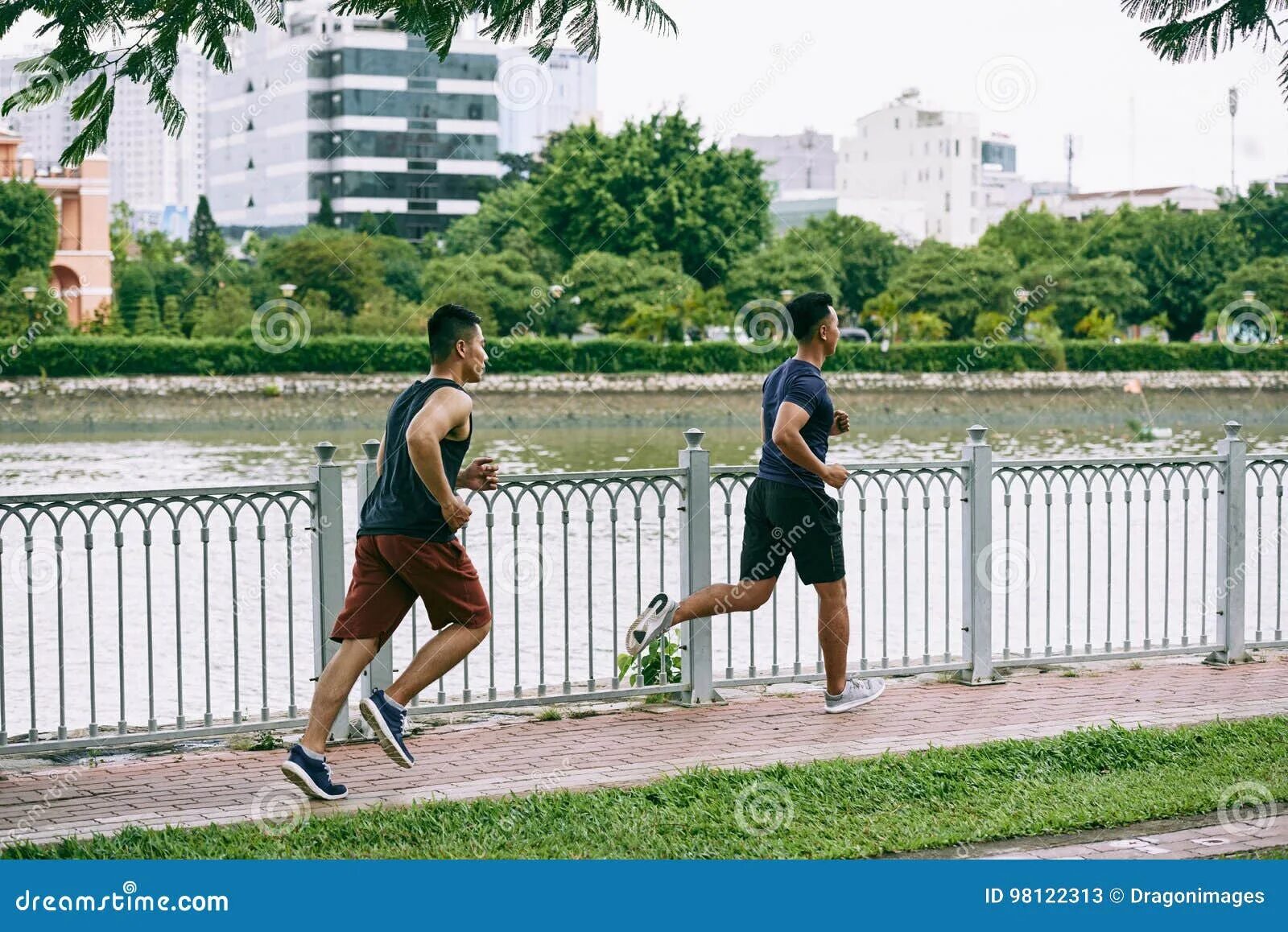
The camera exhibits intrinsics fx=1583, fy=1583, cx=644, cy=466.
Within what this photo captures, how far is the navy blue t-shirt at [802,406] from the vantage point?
7133 mm

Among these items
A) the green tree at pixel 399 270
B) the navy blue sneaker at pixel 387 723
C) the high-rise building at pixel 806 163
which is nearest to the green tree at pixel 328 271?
the green tree at pixel 399 270

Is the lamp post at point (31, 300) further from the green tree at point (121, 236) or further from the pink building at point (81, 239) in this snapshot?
the green tree at point (121, 236)

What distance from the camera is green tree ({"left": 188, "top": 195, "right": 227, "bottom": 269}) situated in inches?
3098

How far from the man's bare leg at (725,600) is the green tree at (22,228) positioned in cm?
5749

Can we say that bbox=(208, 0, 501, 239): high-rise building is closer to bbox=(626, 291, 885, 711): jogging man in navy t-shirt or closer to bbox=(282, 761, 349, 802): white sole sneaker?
bbox=(626, 291, 885, 711): jogging man in navy t-shirt

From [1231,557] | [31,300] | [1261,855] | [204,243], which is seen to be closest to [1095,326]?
[31,300]

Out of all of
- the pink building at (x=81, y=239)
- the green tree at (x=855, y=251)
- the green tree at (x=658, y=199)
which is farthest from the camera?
the green tree at (x=855, y=251)

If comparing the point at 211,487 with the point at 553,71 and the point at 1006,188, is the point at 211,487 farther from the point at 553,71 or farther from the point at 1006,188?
the point at 1006,188

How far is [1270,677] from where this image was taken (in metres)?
8.55

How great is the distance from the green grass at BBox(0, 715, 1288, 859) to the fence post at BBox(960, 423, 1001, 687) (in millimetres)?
1690

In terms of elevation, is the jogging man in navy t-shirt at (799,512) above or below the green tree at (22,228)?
below

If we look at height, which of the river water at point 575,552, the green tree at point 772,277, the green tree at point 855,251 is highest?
the green tree at point 855,251

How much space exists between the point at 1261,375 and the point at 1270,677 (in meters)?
58.9

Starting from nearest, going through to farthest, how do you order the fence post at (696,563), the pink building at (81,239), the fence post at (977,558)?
the fence post at (696,563)
the fence post at (977,558)
the pink building at (81,239)
